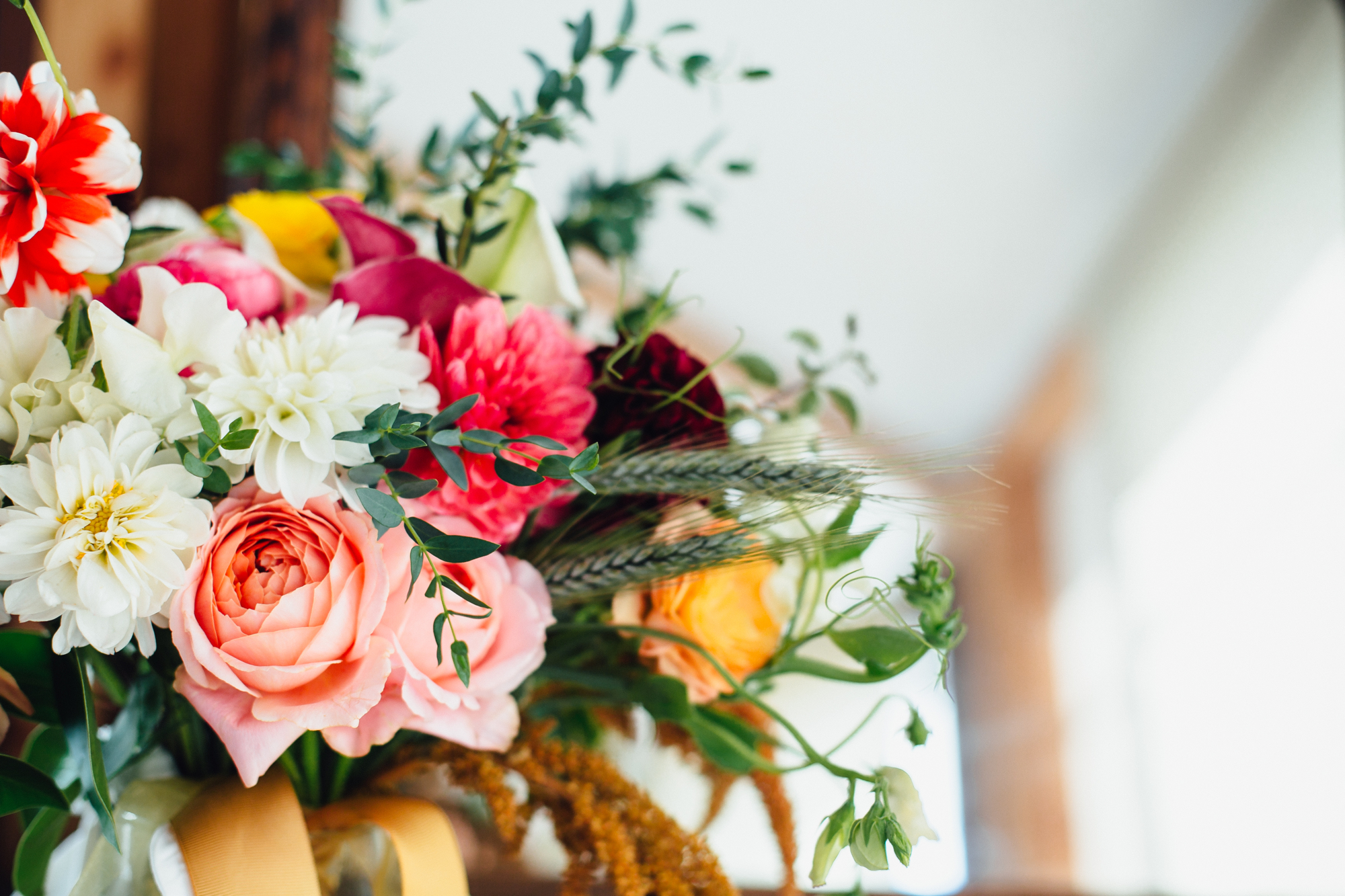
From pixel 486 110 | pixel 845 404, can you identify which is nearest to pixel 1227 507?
pixel 845 404

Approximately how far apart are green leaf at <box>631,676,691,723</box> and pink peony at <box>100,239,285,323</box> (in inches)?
8.6

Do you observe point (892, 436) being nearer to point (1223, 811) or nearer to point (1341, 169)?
point (1341, 169)

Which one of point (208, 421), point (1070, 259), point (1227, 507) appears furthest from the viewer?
point (1070, 259)

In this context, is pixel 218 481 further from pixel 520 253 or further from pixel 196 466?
pixel 520 253

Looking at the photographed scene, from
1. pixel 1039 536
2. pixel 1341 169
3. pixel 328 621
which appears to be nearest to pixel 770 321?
pixel 1341 169

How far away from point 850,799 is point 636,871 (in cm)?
11

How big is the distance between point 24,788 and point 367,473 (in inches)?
6.8

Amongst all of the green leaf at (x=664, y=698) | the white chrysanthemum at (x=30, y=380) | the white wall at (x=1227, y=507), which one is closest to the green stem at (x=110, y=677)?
the white chrysanthemum at (x=30, y=380)

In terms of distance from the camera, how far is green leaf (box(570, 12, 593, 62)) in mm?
377

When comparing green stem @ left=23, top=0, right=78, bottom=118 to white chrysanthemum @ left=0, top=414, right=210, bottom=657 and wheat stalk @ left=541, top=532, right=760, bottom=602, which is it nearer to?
white chrysanthemum @ left=0, top=414, right=210, bottom=657

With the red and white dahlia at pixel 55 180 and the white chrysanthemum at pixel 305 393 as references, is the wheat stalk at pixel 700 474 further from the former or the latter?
the red and white dahlia at pixel 55 180

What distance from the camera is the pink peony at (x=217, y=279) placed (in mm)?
320

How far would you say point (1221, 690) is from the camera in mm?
1891

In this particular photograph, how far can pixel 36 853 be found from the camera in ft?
1.26
